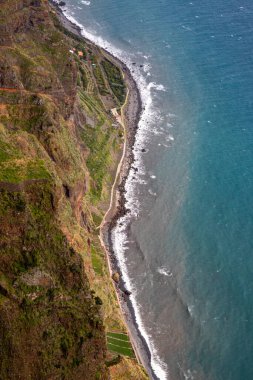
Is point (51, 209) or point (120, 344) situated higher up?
point (51, 209)

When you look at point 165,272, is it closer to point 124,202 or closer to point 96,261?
point 96,261

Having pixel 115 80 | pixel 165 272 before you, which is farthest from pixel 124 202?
pixel 115 80

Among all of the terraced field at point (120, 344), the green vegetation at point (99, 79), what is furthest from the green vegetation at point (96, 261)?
the green vegetation at point (99, 79)

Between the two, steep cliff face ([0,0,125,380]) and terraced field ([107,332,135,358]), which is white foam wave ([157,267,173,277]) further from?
terraced field ([107,332,135,358])

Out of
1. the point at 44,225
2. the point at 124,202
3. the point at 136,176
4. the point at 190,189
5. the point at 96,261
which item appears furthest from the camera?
the point at 136,176

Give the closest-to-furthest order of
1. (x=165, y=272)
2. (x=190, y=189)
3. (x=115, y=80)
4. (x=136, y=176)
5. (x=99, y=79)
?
(x=165, y=272) < (x=190, y=189) < (x=136, y=176) < (x=99, y=79) < (x=115, y=80)

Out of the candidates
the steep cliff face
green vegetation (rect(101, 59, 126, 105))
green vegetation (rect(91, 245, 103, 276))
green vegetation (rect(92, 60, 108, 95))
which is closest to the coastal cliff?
the steep cliff face
